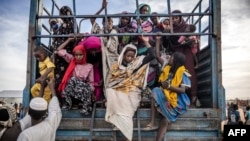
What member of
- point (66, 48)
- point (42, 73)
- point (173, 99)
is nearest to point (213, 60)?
point (173, 99)

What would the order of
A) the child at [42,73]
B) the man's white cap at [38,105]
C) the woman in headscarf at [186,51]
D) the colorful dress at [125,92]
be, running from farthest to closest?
1. the woman in headscarf at [186,51]
2. the child at [42,73]
3. the colorful dress at [125,92]
4. the man's white cap at [38,105]

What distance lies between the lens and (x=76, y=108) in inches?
152

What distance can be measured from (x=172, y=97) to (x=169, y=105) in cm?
10

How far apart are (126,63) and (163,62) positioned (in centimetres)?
51

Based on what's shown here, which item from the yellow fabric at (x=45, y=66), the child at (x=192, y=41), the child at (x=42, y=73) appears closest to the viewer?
the child at (x=42, y=73)

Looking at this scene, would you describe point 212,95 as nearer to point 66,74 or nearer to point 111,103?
point 111,103

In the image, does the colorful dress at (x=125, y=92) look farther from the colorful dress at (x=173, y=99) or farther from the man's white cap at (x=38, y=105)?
the man's white cap at (x=38, y=105)

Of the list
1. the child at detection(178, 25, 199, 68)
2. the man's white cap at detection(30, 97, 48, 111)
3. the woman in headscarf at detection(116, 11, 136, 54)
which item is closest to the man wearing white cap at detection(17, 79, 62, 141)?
the man's white cap at detection(30, 97, 48, 111)

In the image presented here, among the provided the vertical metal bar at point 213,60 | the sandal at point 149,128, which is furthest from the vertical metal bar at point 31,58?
the vertical metal bar at point 213,60

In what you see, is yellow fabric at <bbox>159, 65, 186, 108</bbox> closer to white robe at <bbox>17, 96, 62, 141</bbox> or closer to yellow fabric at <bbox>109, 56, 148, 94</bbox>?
yellow fabric at <bbox>109, 56, 148, 94</bbox>

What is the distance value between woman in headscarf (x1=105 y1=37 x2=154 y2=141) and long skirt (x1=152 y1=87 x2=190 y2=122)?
23 cm

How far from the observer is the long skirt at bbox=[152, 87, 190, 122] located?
3.64m

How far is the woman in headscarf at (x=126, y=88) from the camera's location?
356cm

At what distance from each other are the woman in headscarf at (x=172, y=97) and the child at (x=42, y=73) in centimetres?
132
